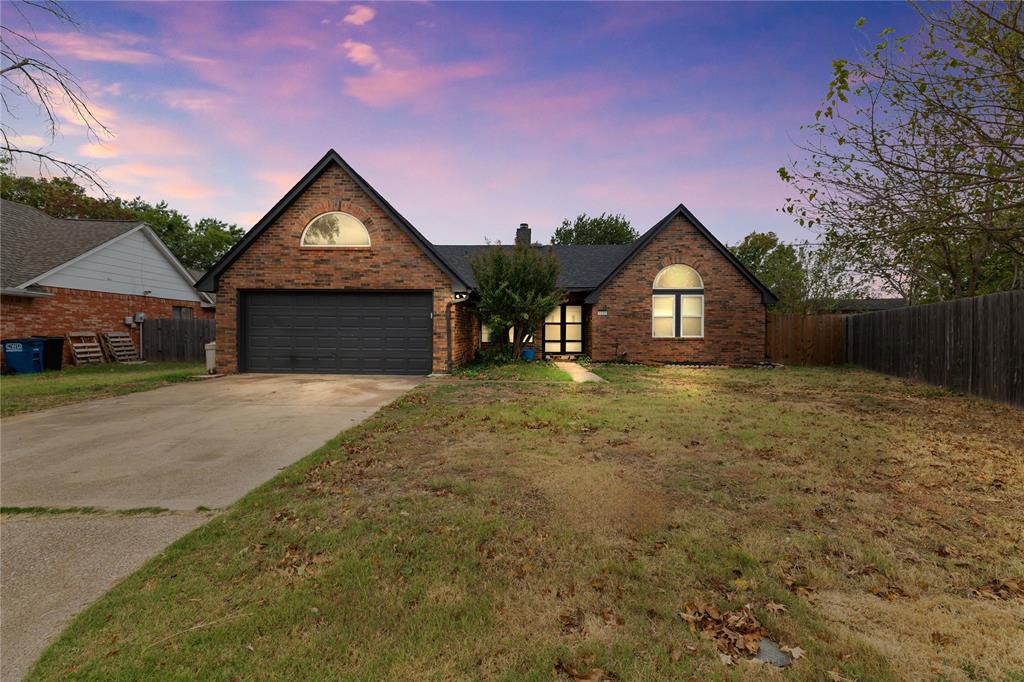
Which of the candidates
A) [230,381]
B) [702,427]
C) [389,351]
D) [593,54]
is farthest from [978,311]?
[230,381]

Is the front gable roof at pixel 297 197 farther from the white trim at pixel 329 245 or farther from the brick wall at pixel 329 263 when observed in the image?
the white trim at pixel 329 245

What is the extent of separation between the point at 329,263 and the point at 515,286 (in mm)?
6238

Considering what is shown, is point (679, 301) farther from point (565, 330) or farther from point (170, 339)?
point (170, 339)

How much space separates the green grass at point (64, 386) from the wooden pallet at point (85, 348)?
2.04 m

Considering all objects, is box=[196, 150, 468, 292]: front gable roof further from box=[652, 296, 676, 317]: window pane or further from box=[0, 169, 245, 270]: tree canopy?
box=[0, 169, 245, 270]: tree canopy

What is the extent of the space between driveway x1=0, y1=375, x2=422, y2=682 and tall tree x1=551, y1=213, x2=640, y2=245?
1577 inches

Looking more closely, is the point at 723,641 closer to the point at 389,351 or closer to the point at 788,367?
the point at 389,351

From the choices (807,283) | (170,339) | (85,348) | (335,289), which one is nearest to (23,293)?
(85,348)

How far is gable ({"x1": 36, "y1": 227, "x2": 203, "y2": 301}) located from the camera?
17.8 meters

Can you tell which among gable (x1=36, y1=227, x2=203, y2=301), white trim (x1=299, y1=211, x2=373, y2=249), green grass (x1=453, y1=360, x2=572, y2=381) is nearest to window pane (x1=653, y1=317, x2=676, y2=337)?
green grass (x1=453, y1=360, x2=572, y2=381)

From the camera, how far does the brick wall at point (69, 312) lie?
15742 millimetres

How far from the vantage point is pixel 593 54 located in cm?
1280

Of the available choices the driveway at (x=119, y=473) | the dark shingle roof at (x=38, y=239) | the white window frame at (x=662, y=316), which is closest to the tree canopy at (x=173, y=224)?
the dark shingle roof at (x=38, y=239)

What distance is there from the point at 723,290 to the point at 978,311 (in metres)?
8.14
